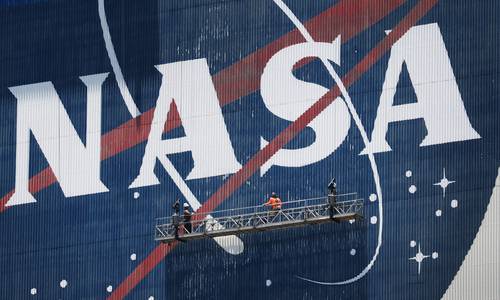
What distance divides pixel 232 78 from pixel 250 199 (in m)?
6.87

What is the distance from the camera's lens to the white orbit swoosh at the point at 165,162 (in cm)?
13014

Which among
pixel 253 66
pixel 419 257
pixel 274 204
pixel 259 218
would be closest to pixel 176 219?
pixel 259 218

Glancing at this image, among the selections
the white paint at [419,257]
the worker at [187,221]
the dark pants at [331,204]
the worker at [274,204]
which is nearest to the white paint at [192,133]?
the worker at [187,221]

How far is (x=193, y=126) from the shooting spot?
5212 inches

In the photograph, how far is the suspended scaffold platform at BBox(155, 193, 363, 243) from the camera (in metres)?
127

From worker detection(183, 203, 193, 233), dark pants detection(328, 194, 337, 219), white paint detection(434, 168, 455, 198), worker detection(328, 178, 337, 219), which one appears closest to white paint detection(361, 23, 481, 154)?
white paint detection(434, 168, 455, 198)

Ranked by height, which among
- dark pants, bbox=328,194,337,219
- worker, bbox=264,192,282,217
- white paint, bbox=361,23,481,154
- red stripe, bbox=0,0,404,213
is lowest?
dark pants, bbox=328,194,337,219

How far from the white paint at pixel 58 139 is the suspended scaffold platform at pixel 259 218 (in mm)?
5720

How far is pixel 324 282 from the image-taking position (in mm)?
127438

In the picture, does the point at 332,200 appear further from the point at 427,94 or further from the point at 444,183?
the point at 427,94

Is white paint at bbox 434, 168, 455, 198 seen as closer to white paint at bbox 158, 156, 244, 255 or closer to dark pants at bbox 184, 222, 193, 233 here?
white paint at bbox 158, 156, 244, 255

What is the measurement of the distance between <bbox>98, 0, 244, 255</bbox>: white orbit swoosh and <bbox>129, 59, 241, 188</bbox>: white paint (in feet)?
2.25

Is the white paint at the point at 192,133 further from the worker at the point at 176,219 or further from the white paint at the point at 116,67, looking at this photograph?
the white paint at the point at 116,67

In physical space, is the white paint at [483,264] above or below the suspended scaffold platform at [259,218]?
below
